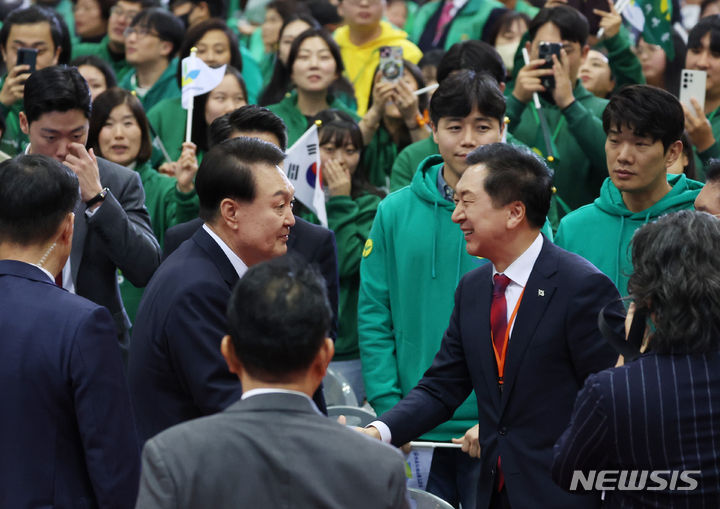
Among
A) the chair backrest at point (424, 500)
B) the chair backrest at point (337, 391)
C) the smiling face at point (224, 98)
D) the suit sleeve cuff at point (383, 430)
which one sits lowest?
the chair backrest at point (337, 391)

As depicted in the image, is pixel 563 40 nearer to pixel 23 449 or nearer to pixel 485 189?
pixel 485 189

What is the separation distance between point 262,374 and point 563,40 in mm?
5116

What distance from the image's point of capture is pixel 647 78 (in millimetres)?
8984

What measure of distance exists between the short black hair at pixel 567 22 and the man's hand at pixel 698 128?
1091mm

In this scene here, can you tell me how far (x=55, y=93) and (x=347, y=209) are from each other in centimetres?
219

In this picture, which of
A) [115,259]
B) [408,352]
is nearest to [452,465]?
[408,352]

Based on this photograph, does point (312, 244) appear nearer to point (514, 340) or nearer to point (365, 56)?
point (514, 340)

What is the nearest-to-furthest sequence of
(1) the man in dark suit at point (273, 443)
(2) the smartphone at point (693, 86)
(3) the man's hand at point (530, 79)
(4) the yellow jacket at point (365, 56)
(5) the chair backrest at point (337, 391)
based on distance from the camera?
(1) the man in dark suit at point (273, 443) → (5) the chair backrest at point (337, 391) → (2) the smartphone at point (693, 86) → (3) the man's hand at point (530, 79) → (4) the yellow jacket at point (365, 56)

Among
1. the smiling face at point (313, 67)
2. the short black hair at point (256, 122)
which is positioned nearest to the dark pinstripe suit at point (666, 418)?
the short black hair at point (256, 122)

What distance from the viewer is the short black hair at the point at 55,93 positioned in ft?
16.5

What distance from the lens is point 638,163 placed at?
493 cm

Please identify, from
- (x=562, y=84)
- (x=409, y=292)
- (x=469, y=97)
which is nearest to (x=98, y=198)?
(x=409, y=292)

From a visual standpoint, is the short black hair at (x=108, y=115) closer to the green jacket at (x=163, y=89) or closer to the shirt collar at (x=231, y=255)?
the green jacket at (x=163, y=89)

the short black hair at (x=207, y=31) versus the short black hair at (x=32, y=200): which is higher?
the short black hair at (x=207, y=31)
